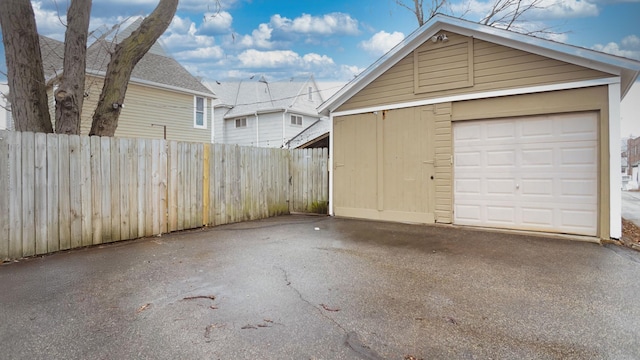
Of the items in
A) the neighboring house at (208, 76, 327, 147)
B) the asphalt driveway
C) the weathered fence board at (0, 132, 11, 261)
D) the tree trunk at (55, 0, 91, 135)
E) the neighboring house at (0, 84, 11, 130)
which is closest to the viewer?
the asphalt driveway

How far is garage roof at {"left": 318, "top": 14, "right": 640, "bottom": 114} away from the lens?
516 centimetres

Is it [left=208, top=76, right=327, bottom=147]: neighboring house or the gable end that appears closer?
the gable end

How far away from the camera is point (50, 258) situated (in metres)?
4.43

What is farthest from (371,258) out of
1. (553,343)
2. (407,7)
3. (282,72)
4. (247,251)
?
(282,72)

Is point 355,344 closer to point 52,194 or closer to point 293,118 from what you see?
point 52,194

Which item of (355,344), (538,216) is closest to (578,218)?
(538,216)

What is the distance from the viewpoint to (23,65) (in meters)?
5.08

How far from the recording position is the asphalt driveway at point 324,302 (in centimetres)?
220

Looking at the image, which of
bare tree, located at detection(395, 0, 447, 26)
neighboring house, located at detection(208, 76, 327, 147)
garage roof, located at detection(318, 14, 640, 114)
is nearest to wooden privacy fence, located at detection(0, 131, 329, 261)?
garage roof, located at detection(318, 14, 640, 114)

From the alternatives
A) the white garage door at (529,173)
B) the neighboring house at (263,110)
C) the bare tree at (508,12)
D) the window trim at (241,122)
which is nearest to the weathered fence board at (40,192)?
the white garage door at (529,173)

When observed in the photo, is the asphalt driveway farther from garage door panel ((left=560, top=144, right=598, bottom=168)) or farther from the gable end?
the gable end

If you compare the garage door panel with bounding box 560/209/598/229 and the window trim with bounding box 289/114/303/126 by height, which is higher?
the window trim with bounding box 289/114/303/126

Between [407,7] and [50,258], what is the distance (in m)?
13.8

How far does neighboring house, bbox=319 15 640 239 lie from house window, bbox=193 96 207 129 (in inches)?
328
